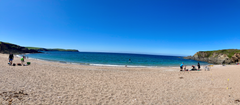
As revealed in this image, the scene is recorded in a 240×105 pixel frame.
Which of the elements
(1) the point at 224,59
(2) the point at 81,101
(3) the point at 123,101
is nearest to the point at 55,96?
(2) the point at 81,101

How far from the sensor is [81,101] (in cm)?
586

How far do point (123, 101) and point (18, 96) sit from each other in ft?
20.3

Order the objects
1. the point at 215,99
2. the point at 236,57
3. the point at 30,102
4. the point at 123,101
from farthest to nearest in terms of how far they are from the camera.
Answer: the point at 236,57, the point at 215,99, the point at 123,101, the point at 30,102

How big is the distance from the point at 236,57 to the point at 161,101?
69.2 m

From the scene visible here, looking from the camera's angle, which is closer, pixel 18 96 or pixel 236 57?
pixel 18 96

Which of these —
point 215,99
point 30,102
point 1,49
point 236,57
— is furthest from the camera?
point 1,49

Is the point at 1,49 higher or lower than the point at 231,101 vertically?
Answer: higher

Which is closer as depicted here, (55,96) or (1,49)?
(55,96)

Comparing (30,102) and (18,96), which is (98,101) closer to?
(30,102)

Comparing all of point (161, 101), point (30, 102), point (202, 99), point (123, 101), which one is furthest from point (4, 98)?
point (202, 99)

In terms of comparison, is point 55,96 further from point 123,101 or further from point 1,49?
point 1,49

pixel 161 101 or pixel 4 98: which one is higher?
pixel 4 98

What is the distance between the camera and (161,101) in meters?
6.35

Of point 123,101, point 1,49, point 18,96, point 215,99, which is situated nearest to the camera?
point 18,96
